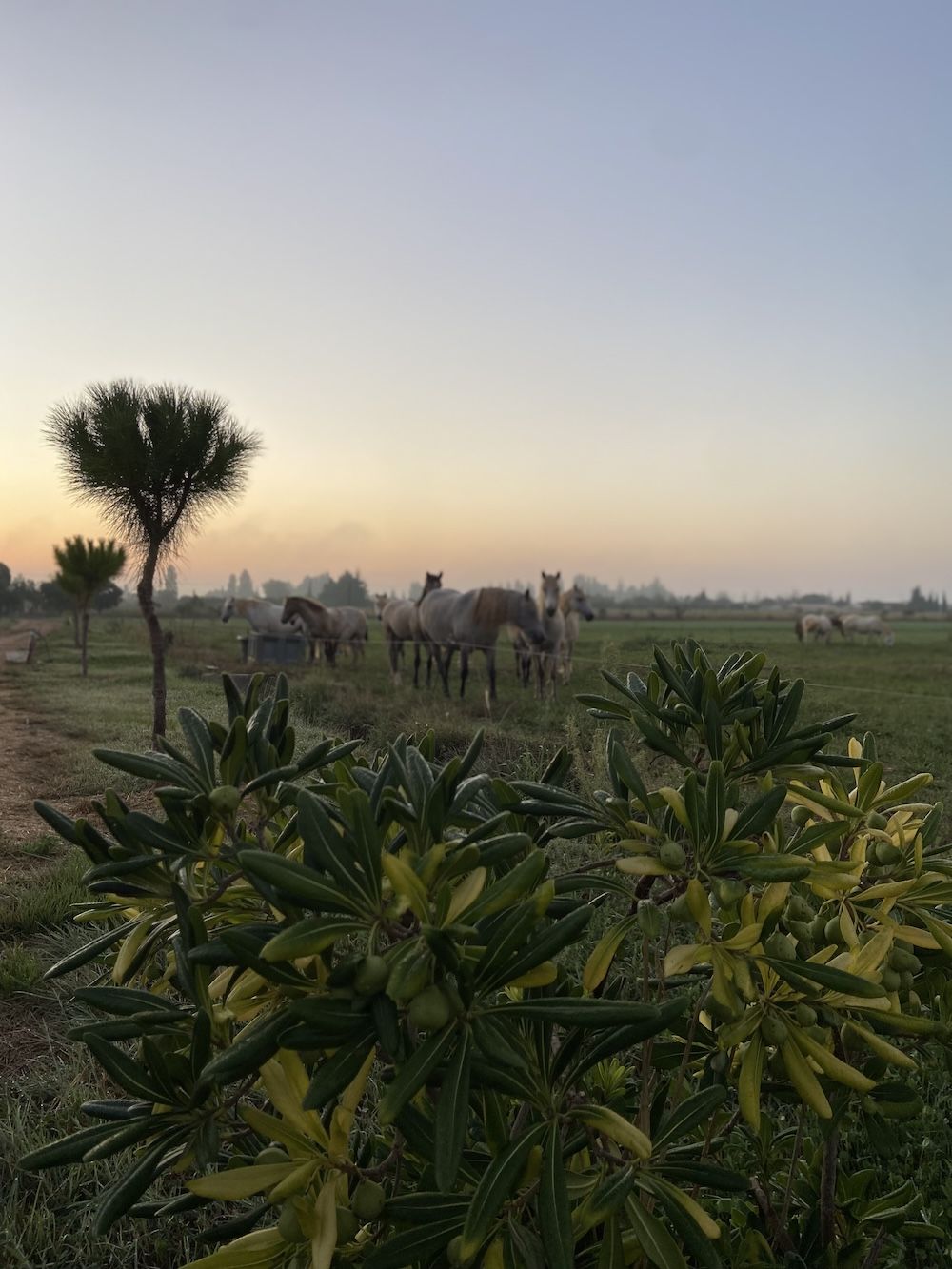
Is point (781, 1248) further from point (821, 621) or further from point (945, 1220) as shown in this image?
point (821, 621)

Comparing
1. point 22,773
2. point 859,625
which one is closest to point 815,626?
point 859,625

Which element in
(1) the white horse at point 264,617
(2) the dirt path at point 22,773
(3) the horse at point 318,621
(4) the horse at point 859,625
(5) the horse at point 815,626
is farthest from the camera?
(4) the horse at point 859,625

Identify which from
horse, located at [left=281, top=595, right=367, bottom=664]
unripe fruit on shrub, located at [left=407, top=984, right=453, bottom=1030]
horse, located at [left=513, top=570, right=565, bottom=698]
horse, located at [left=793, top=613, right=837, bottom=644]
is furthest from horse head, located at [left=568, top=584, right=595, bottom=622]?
horse, located at [left=793, top=613, right=837, bottom=644]

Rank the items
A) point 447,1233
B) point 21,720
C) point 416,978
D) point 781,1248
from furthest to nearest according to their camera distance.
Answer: point 21,720
point 781,1248
point 447,1233
point 416,978

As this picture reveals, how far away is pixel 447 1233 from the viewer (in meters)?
0.83

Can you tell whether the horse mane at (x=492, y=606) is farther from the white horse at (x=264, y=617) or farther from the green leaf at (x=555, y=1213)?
the green leaf at (x=555, y=1213)

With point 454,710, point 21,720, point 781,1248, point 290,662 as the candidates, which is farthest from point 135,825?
point 290,662

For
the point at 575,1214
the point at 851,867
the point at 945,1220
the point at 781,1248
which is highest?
the point at 851,867

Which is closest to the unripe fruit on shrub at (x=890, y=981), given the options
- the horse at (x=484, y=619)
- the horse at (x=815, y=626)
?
the horse at (x=484, y=619)

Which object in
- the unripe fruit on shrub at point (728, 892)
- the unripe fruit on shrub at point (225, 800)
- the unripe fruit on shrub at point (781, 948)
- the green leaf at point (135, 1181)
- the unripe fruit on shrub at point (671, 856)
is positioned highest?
the unripe fruit on shrub at point (225, 800)

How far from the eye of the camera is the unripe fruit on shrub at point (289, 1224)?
2.60ft

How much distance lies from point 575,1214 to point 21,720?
39.3 ft

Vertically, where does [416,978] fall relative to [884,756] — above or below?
above

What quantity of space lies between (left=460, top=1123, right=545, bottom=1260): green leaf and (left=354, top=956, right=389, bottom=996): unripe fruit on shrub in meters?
0.25
